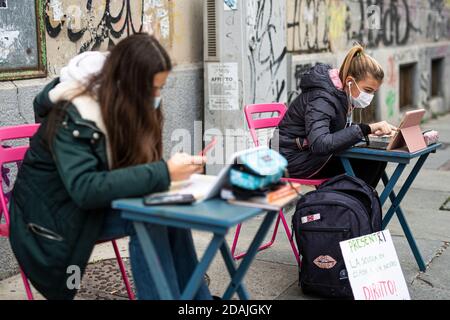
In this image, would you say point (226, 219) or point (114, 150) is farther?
point (114, 150)

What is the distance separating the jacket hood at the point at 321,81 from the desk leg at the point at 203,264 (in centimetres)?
175

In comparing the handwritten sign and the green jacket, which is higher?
the green jacket

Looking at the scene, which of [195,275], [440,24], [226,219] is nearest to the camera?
[226,219]

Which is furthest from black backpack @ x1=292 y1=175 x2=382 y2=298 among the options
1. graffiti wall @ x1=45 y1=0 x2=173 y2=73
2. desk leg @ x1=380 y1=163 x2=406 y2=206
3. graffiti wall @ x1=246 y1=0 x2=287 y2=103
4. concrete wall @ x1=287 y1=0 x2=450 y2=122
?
concrete wall @ x1=287 y1=0 x2=450 y2=122

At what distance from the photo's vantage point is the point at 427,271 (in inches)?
160

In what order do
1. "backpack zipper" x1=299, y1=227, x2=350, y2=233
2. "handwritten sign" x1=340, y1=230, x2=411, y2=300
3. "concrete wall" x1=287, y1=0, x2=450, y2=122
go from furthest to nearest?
"concrete wall" x1=287, y1=0, x2=450, y2=122 → "backpack zipper" x1=299, y1=227, x2=350, y2=233 → "handwritten sign" x1=340, y1=230, x2=411, y2=300

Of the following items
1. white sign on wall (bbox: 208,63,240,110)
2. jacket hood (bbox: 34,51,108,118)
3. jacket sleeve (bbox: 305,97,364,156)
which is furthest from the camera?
white sign on wall (bbox: 208,63,240,110)

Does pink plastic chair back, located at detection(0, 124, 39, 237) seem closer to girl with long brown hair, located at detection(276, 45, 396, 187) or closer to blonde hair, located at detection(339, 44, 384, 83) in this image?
girl with long brown hair, located at detection(276, 45, 396, 187)

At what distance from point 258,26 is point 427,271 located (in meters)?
2.45

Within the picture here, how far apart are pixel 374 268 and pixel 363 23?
674cm

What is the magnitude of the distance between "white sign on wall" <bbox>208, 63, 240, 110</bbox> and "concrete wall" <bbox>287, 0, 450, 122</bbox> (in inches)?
Result: 66.5

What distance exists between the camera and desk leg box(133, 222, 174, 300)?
7.89 ft
